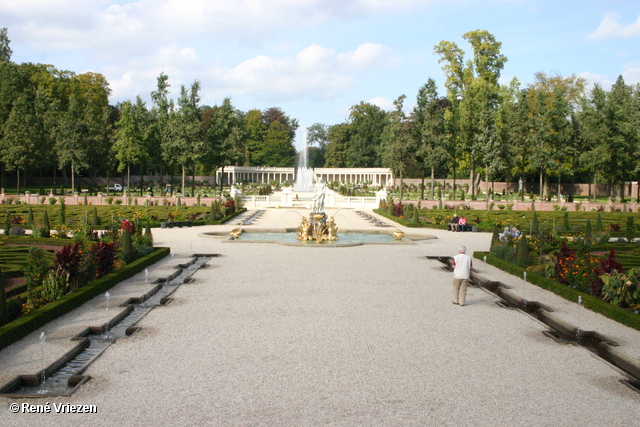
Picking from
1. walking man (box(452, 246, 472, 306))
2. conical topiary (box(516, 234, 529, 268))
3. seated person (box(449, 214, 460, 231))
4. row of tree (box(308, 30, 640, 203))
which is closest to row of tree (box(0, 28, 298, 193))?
row of tree (box(308, 30, 640, 203))

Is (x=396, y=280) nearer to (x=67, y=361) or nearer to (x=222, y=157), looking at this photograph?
(x=67, y=361)

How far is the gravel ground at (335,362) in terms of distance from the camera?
279 inches

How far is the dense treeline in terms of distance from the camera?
178 ft

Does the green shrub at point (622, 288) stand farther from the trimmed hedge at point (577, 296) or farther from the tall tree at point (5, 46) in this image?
the tall tree at point (5, 46)

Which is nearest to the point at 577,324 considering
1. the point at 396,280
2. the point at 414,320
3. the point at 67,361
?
the point at 414,320

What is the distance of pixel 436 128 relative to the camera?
5284 centimetres

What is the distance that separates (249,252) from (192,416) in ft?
48.7

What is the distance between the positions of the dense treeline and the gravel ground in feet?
135

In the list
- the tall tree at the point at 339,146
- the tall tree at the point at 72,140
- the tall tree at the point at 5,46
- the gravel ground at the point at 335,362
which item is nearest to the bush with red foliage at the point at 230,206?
the gravel ground at the point at 335,362

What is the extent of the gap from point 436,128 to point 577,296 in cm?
4070

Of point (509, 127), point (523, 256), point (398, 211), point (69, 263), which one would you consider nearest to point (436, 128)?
point (509, 127)

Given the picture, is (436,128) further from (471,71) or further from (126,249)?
A: (126,249)

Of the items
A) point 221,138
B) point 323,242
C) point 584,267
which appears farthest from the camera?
point 221,138

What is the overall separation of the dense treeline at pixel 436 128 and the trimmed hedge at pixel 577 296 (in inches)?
1392
